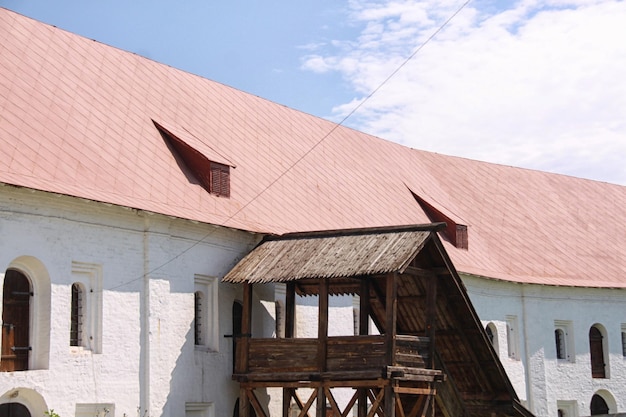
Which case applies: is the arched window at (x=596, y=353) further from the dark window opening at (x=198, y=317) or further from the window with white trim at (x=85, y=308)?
the window with white trim at (x=85, y=308)

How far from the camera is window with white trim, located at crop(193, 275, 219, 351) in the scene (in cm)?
2420

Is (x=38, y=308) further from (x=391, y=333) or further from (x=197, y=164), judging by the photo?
(x=391, y=333)

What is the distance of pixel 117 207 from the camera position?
2191 cm

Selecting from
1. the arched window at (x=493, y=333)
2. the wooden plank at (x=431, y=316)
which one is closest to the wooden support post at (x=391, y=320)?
the wooden plank at (x=431, y=316)

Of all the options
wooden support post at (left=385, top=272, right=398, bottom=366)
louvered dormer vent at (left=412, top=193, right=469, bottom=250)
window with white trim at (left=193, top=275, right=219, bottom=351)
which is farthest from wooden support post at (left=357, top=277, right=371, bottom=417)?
louvered dormer vent at (left=412, top=193, right=469, bottom=250)

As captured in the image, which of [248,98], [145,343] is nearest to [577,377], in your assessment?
[248,98]

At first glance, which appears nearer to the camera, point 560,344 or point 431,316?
point 431,316

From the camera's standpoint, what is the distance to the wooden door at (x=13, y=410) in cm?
2003

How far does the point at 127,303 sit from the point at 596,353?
1991 cm

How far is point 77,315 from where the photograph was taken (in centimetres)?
2141

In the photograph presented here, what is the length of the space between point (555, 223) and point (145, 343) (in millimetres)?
20405

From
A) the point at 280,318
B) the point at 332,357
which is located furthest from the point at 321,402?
the point at 280,318

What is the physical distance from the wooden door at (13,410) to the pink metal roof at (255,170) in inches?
151

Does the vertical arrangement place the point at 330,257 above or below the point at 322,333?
above
